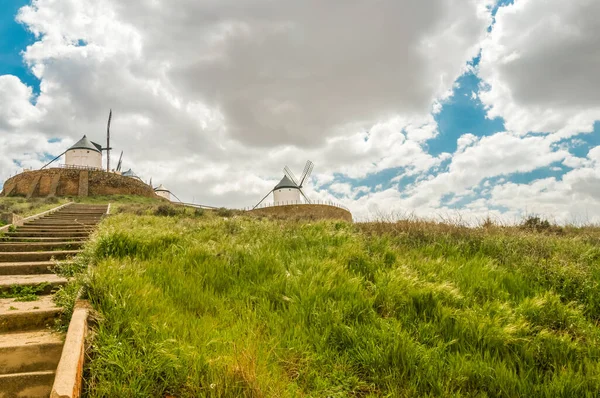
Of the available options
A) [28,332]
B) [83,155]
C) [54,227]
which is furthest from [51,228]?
[83,155]

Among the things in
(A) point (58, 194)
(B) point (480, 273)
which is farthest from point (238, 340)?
(A) point (58, 194)

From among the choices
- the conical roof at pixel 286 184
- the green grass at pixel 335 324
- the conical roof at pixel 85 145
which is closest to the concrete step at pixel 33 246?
the green grass at pixel 335 324

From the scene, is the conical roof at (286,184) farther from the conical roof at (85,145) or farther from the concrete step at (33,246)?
the concrete step at (33,246)

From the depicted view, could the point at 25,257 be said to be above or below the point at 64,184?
below

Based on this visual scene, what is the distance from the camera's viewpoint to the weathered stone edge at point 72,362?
2.46 meters

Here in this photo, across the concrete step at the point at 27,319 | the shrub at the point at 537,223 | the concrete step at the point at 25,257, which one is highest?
the shrub at the point at 537,223

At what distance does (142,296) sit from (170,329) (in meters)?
0.73

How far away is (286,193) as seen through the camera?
59.6m

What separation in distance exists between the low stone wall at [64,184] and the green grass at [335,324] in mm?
47990

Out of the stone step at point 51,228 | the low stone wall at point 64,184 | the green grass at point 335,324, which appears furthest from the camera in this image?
the low stone wall at point 64,184

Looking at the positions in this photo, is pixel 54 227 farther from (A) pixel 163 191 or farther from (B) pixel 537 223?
(A) pixel 163 191

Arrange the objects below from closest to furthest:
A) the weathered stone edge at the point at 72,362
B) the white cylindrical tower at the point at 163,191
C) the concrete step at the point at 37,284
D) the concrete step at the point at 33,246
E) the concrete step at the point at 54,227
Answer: the weathered stone edge at the point at 72,362 < the concrete step at the point at 37,284 < the concrete step at the point at 33,246 < the concrete step at the point at 54,227 < the white cylindrical tower at the point at 163,191

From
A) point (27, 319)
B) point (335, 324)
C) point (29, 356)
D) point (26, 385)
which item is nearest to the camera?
point (26, 385)

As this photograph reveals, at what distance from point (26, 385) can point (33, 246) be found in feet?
24.9
